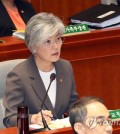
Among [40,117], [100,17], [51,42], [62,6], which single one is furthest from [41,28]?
[62,6]

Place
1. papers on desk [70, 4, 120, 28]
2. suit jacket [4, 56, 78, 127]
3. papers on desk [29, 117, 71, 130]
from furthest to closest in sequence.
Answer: papers on desk [70, 4, 120, 28]
suit jacket [4, 56, 78, 127]
papers on desk [29, 117, 71, 130]

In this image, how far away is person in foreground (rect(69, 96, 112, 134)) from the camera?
2.46 meters

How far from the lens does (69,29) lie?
4074 millimetres

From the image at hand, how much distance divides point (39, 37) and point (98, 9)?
1260mm

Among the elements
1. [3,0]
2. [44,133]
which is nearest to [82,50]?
[3,0]

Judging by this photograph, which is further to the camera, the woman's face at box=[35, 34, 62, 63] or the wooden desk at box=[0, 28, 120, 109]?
the wooden desk at box=[0, 28, 120, 109]

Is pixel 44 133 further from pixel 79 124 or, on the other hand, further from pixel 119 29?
pixel 119 29

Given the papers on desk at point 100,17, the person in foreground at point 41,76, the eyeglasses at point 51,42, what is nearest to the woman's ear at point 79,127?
the person in foreground at point 41,76

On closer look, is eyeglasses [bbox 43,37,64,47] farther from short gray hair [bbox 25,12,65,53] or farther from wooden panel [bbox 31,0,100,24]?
wooden panel [bbox 31,0,100,24]

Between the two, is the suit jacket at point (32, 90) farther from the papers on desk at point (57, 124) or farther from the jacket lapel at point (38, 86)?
the papers on desk at point (57, 124)

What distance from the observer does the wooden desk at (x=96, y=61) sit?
161 inches

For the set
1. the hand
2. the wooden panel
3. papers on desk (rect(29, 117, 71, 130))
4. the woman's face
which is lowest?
papers on desk (rect(29, 117, 71, 130))

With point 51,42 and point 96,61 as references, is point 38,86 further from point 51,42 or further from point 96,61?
point 96,61

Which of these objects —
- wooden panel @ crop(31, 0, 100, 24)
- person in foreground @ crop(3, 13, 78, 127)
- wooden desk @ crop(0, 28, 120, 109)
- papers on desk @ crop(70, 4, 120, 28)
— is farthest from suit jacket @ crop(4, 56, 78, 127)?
wooden panel @ crop(31, 0, 100, 24)
